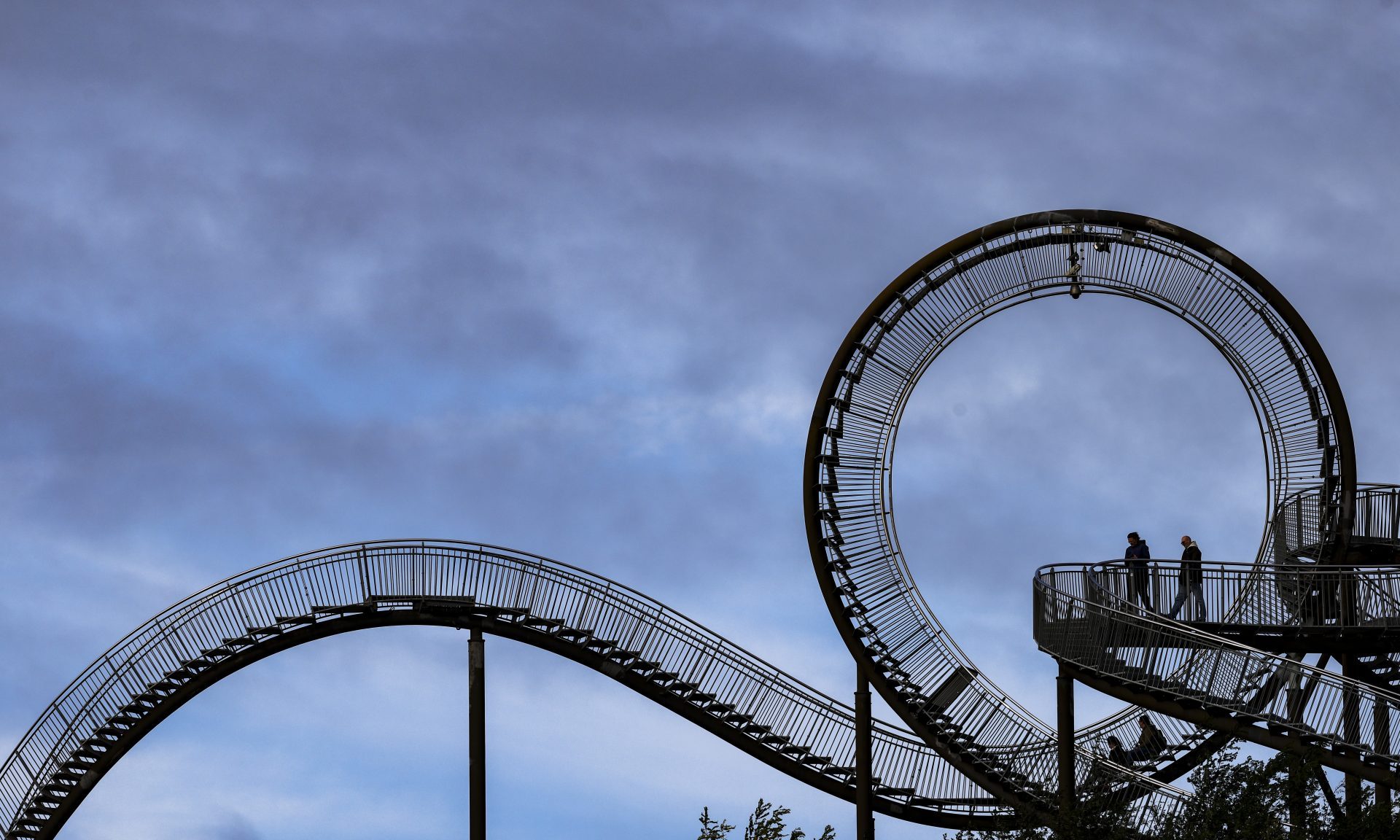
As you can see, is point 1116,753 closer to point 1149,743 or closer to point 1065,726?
point 1149,743

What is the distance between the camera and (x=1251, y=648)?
26.9 metres

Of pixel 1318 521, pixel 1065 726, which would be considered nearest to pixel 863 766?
pixel 1065 726

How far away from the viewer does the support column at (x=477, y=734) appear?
3203 cm

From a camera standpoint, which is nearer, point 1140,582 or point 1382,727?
point 1382,727

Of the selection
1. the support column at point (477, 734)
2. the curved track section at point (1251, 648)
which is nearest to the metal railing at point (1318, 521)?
the curved track section at point (1251, 648)

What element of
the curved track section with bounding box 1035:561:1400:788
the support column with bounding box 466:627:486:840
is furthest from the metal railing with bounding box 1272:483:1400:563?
the support column with bounding box 466:627:486:840

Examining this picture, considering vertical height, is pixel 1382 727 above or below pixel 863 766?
below

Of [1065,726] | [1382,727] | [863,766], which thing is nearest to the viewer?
[1382,727]

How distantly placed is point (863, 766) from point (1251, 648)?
7347 millimetres

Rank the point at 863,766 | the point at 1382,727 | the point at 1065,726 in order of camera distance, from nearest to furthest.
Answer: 1. the point at 1382,727
2. the point at 1065,726
3. the point at 863,766

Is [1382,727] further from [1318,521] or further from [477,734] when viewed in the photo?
[477,734]

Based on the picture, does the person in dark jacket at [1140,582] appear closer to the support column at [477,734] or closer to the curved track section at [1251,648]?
the curved track section at [1251,648]

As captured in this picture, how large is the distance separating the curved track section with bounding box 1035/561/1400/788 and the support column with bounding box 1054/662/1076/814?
405 mm

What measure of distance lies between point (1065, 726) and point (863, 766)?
150 inches
